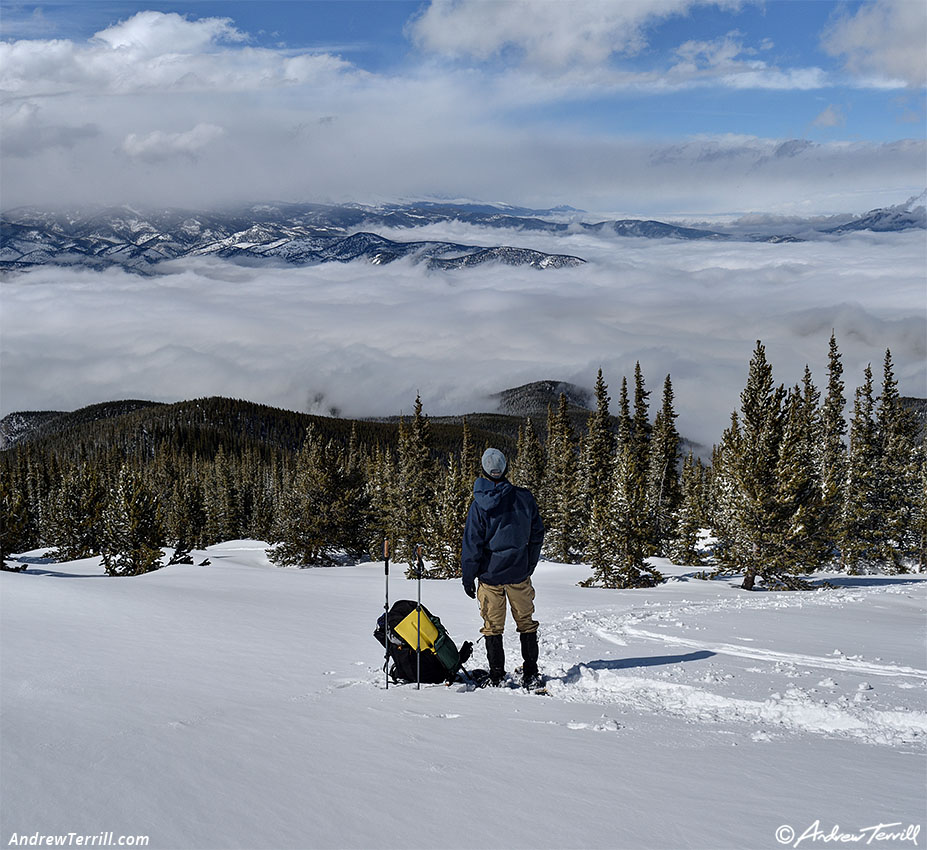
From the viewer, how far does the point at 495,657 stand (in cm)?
829

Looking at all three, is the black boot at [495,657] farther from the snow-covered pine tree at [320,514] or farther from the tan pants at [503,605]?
the snow-covered pine tree at [320,514]

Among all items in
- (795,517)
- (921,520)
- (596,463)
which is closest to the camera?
(795,517)

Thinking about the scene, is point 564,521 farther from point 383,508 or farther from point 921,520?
point 921,520

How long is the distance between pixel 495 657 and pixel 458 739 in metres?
2.58

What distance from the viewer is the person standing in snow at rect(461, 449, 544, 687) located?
26.5ft

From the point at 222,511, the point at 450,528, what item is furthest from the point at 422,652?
the point at 222,511

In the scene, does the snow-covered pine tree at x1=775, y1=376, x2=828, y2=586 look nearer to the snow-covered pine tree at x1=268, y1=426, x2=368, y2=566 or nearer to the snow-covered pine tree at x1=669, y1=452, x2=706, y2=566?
the snow-covered pine tree at x1=669, y1=452, x2=706, y2=566

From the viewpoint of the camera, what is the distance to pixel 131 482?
42.8m

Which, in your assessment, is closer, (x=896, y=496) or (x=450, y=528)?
(x=450, y=528)

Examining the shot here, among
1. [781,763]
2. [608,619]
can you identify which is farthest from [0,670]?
[608,619]

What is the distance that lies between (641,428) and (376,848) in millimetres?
68493

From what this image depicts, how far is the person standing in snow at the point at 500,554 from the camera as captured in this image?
808 cm

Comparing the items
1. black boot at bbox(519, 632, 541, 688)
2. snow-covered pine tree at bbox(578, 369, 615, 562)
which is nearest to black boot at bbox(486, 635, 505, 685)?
black boot at bbox(519, 632, 541, 688)

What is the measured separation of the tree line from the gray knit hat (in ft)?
67.0
